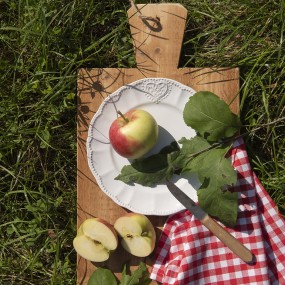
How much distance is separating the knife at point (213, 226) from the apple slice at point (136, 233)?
13 cm

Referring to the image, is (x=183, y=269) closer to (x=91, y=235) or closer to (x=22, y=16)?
(x=91, y=235)

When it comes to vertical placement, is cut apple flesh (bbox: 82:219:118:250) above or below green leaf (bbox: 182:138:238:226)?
below

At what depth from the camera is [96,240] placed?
147 centimetres

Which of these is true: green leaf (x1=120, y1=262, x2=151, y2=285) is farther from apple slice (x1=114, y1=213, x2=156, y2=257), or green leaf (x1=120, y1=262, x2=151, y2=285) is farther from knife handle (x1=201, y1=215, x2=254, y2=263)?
knife handle (x1=201, y1=215, x2=254, y2=263)

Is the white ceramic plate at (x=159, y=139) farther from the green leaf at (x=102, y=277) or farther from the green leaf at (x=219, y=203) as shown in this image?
the green leaf at (x=102, y=277)

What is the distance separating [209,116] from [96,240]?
487 mm

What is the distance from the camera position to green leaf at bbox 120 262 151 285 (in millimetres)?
1461

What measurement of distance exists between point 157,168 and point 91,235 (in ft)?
0.90

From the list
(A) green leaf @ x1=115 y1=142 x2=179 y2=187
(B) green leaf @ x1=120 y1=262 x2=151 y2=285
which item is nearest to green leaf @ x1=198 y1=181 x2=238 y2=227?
(A) green leaf @ x1=115 y1=142 x2=179 y2=187

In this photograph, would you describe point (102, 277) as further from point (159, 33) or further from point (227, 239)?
point (159, 33)

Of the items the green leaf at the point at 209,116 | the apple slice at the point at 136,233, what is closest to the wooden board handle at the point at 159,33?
the green leaf at the point at 209,116

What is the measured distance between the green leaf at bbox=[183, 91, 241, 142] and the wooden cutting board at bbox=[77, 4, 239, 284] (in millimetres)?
105

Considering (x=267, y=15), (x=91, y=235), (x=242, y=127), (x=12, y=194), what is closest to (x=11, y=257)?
(x=12, y=194)

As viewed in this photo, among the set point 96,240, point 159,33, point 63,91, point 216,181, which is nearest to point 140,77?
point 159,33
